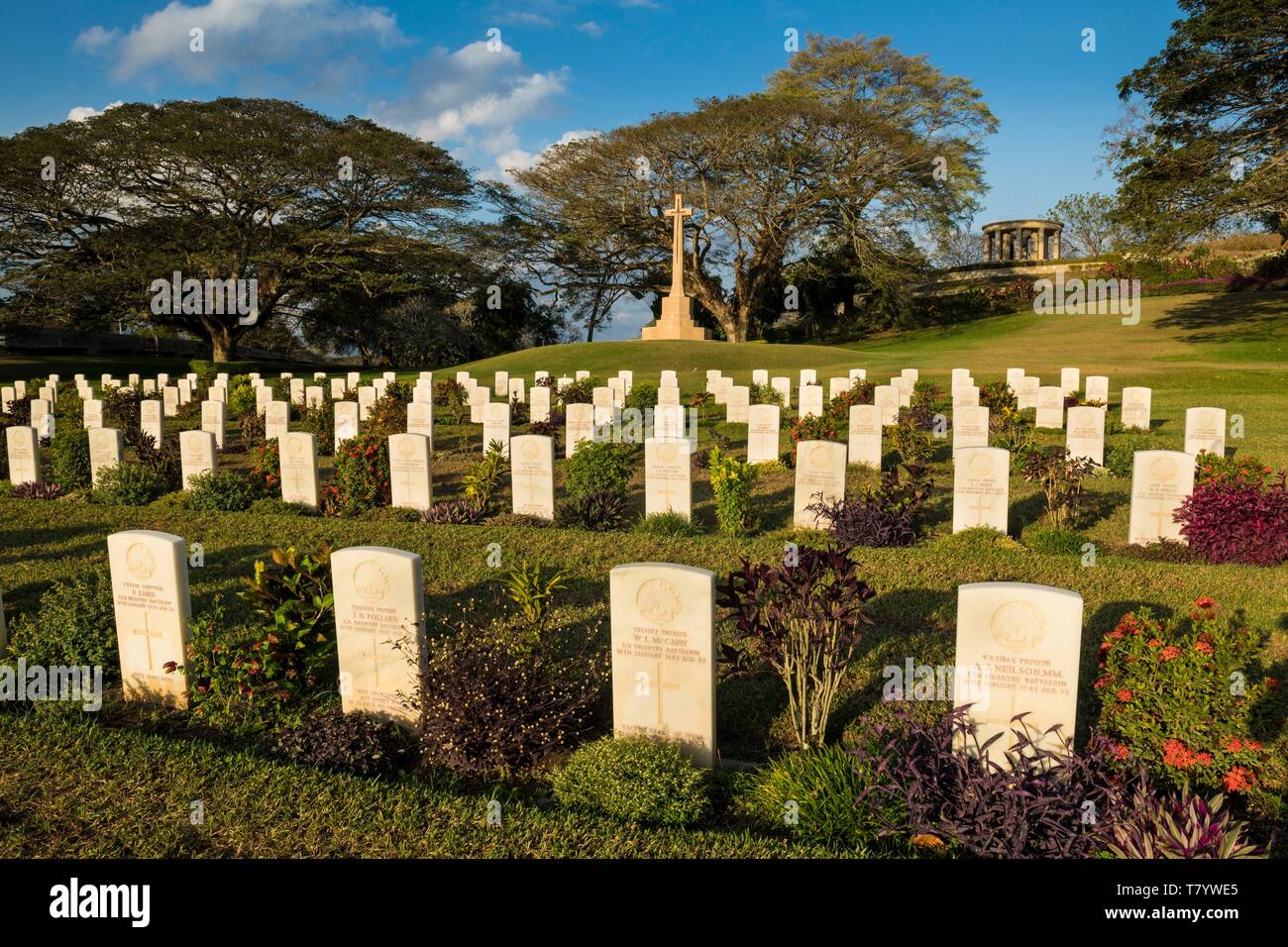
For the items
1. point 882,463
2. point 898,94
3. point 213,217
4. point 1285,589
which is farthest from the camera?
point 898,94

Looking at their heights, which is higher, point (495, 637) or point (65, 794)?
point (495, 637)

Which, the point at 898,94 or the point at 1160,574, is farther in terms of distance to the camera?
the point at 898,94

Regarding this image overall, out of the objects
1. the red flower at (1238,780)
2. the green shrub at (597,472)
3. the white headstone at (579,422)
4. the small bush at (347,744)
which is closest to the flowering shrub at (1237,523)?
the red flower at (1238,780)

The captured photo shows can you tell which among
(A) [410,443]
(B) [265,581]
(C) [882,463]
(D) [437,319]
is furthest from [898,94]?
(B) [265,581]

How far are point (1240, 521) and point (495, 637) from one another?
7436mm

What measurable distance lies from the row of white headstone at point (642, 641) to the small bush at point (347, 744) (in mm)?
218

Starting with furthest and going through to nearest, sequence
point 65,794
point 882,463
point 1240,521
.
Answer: point 882,463, point 1240,521, point 65,794

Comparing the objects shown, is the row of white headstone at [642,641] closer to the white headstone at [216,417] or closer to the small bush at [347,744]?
the small bush at [347,744]

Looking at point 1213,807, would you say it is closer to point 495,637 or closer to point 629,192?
point 495,637

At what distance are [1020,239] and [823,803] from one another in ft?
213

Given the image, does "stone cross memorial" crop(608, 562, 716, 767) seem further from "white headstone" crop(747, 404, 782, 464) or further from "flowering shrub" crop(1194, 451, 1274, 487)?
"white headstone" crop(747, 404, 782, 464)

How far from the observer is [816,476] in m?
10.5

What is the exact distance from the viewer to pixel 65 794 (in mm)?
4555

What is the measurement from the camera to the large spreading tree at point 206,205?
36.8 metres
